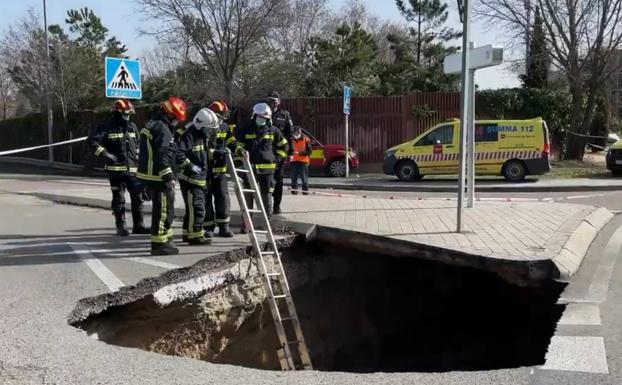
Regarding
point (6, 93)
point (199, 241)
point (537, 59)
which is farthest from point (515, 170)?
point (6, 93)

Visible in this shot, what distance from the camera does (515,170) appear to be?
63.6ft

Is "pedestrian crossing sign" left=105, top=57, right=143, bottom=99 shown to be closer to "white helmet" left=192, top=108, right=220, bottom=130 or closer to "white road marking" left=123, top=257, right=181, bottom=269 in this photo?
"white helmet" left=192, top=108, right=220, bottom=130

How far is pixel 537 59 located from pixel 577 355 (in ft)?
79.0

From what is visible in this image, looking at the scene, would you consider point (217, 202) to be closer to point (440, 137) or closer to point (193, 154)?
point (193, 154)

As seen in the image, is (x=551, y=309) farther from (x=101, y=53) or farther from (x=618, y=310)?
(x=101, y=53)

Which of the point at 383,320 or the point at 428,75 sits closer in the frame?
the point at 383,320

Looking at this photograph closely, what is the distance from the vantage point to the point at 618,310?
18.2 feet

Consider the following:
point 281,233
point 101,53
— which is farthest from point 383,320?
point 101,53

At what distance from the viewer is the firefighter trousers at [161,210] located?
7211 millimetres

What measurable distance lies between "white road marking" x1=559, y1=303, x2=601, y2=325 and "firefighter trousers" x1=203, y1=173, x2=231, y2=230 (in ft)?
14.2

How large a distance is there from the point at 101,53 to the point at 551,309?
4034cm

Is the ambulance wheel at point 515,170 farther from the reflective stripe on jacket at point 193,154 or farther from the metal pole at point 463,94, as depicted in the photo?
the reflective stripe on jacket at point 193,154

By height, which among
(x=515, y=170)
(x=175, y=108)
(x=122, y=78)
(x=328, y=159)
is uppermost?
(x=122, y=78)

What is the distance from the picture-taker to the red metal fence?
83.5 ft
